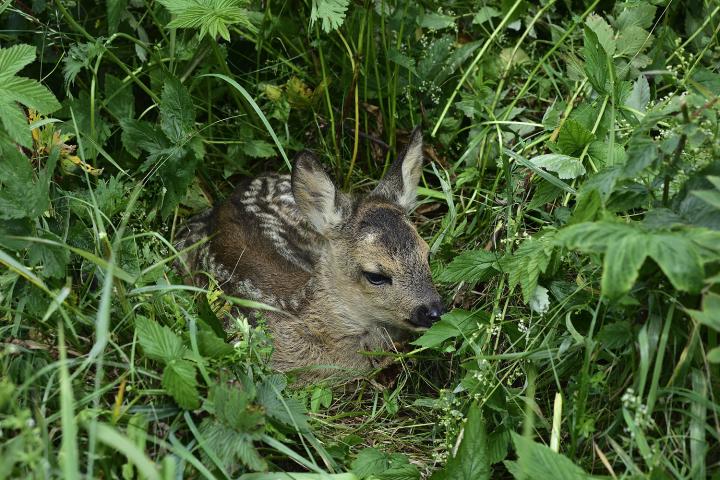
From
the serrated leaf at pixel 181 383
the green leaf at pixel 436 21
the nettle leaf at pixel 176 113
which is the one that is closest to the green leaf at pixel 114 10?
the nettle leaf at pixel 176 113

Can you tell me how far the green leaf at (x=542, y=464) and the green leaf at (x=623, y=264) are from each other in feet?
1.72

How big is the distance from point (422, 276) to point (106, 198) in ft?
4.68

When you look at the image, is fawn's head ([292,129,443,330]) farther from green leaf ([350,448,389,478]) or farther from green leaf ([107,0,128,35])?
green leaf ([107,0,128,35])

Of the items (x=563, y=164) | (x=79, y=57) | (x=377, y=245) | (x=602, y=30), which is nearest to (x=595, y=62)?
(x=563, y=164)

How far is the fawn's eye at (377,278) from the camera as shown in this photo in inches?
164

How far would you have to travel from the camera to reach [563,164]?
367 cm

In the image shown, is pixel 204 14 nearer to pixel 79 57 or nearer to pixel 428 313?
pixel 79 57

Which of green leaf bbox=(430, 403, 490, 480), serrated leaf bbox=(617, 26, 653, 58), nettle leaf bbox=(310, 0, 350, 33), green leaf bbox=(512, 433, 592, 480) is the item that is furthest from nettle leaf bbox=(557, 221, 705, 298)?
serrated leaf bbox=(617, 26, 653, 58)

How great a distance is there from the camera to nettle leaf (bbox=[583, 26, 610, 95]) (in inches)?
144

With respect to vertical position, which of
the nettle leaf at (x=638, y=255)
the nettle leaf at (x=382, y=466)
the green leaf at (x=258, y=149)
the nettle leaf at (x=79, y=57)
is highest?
the nettle leaf at (x=638, y=255)

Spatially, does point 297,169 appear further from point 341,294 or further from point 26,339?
point 26,339

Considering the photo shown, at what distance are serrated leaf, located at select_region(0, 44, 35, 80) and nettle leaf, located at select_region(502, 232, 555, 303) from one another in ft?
6.24

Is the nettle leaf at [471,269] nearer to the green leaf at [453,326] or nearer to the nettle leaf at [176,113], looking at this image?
the green leaf at [453,326]

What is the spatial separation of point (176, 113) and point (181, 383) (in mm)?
1693
